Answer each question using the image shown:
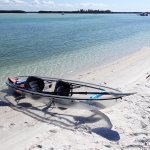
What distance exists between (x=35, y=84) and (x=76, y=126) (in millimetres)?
2753

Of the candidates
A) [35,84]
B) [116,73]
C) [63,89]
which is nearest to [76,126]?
[63,89]

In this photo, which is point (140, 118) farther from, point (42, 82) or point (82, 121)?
point (42, 82)

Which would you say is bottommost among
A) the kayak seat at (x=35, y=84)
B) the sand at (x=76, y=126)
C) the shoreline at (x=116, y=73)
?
the shoreline at (x=116, y=73)

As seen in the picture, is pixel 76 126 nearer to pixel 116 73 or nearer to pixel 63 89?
pixel 63 89

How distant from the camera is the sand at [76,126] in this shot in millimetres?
7035

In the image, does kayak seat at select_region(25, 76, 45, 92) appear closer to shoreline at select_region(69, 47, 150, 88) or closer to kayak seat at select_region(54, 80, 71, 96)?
kayak seat at select_region(54, 80, 71, 96)

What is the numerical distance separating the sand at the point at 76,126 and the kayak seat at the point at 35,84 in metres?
0.49

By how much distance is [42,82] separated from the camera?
1037 cm

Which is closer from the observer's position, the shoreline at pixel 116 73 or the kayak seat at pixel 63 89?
the kayak seat at pixel 63 89

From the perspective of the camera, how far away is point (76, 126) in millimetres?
8211

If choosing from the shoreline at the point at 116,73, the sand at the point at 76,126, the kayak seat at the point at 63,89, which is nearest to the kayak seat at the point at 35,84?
the sand at the point at 76,126

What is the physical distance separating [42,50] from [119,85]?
12.8 metres

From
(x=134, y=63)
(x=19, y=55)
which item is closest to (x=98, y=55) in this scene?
(x=134, y=63)

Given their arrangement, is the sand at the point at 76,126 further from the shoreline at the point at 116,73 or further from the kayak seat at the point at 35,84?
the shoreline at the point at 116,73
